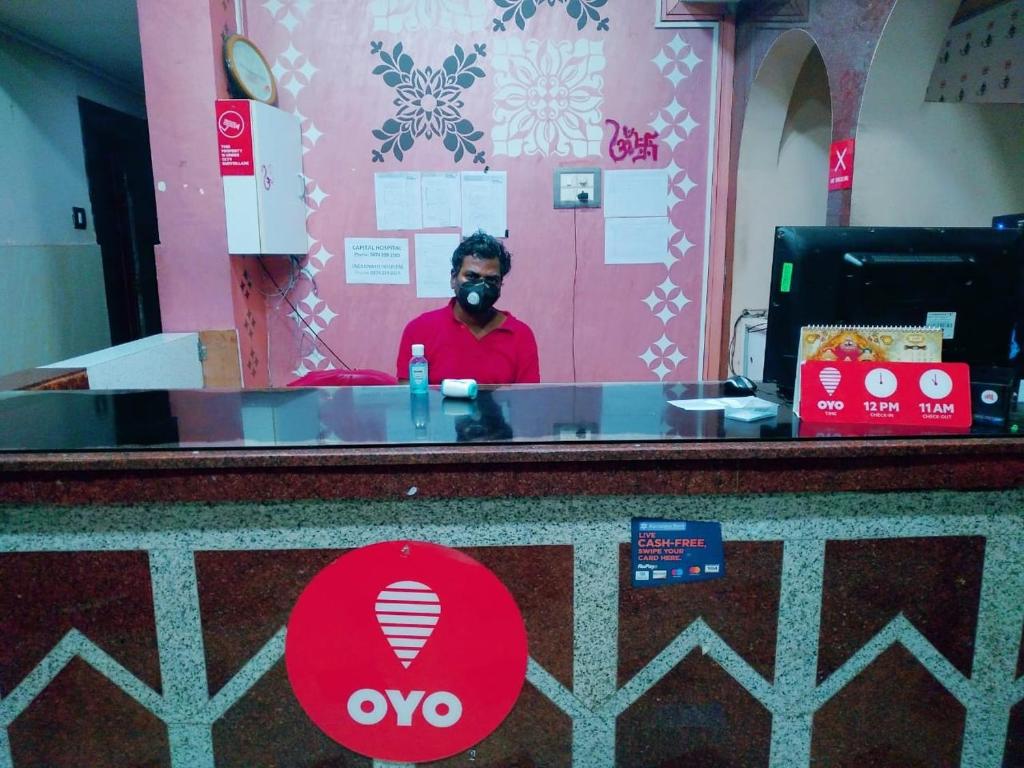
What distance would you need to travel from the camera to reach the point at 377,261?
132 inches

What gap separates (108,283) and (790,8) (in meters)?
4.59

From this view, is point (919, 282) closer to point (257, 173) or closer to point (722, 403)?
point (722, 403)

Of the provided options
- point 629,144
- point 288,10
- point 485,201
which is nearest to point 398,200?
point 485,201

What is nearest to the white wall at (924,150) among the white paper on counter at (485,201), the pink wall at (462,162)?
the pink wall at (462,162)

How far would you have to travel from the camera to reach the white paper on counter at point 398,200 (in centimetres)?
327

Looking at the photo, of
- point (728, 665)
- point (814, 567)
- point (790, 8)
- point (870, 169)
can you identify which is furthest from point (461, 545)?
point (790, 8)

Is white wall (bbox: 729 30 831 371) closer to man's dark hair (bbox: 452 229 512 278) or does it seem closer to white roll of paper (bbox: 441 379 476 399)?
man's dark hair (bbox: 452 229 512 278)

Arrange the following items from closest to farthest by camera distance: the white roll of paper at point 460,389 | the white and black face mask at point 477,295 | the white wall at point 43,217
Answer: the white roll of paper at point 460,389
the white and black face mask at point 477,295
the white wall at point 43,217

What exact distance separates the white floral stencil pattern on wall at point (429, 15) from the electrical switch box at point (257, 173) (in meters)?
0.66

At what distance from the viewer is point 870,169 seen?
235cm

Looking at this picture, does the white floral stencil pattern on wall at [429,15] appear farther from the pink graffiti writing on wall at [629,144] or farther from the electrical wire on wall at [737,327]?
the electrical wire on wall at [737,327]

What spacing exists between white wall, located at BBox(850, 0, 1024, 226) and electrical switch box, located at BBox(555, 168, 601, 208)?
50.3 inches

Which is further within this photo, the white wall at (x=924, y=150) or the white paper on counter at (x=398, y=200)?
the white paper on counter at (x=398, y=200)

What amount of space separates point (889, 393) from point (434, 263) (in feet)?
8.14
